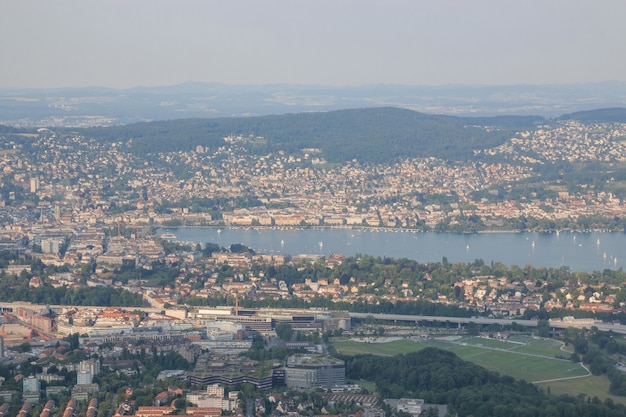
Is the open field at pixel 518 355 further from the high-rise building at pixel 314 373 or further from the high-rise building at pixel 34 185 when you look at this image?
the high-rise building at pixel 34 185

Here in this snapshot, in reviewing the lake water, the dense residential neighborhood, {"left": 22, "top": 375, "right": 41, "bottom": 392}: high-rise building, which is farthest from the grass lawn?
the lake water

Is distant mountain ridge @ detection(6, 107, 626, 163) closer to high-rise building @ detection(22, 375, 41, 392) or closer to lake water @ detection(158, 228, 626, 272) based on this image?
lake water @ detection(158, 228, 626, 272)

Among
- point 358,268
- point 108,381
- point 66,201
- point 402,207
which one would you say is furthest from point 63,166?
point 108,381

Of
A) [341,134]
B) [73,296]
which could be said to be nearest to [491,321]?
[73,296]

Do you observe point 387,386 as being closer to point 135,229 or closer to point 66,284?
point 66,284

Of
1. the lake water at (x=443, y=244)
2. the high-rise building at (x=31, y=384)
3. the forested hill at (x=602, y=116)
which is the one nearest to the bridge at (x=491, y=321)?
the lake water at (x=443, y=244)
